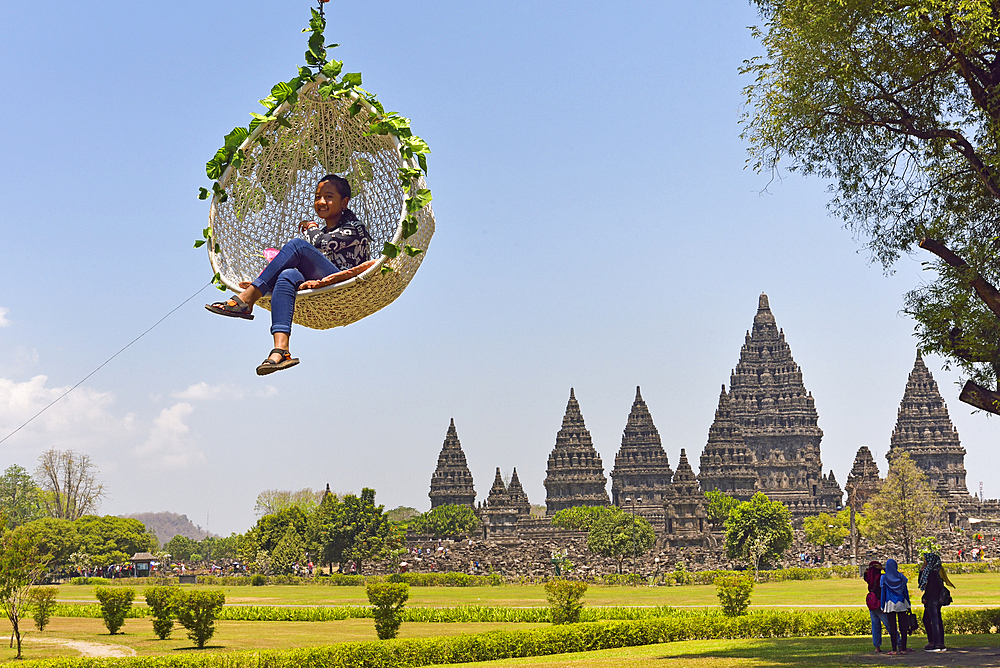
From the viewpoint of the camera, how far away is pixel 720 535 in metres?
72.2

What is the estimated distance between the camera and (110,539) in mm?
71500

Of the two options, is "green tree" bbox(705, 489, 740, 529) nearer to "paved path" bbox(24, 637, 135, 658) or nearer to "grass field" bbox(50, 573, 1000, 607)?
"grass field" bbox(50, 573, 1000, 607)

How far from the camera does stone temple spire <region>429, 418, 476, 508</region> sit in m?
108

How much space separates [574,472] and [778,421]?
76.6ft

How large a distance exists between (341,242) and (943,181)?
10.6 metres

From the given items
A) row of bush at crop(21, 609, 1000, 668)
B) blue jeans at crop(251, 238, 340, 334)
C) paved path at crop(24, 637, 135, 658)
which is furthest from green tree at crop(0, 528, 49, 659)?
blue jeans at crop(251, 238, 340, 334)

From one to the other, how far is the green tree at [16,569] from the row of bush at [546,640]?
410 cm

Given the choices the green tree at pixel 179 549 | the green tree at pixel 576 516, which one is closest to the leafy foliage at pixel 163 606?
the green tree at pixel 576 516

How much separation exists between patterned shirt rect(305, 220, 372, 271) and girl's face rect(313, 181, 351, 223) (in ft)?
0.41

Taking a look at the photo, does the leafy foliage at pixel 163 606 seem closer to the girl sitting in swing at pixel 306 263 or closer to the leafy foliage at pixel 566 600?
the leafy foliage at pixel 566 600

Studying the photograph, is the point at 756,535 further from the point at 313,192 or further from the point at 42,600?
the point at 313,192

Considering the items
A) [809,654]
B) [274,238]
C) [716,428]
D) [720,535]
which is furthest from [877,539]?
[274,238]

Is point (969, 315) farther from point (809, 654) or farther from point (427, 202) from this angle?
point (427, 202)

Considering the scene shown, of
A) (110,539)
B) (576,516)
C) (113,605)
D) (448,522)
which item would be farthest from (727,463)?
(113,605)
